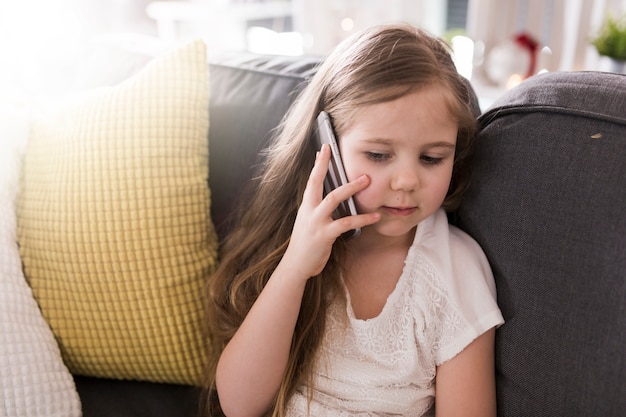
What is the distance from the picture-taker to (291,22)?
350 centimetres

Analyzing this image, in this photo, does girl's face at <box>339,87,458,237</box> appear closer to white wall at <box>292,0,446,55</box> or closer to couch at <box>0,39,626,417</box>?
couch at <box>0,39,626,417</box>

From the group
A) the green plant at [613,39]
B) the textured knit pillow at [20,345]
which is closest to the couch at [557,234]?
the textured knit pillow at [20,345]

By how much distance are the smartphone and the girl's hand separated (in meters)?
0.01

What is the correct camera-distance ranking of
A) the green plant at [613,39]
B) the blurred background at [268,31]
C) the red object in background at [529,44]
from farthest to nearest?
the red object in background at [529,44] → the green plant at [613,39] → the blurred background at [268,31]

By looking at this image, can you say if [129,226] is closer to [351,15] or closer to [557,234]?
[557,234]

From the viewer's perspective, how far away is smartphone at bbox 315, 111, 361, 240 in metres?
0.85

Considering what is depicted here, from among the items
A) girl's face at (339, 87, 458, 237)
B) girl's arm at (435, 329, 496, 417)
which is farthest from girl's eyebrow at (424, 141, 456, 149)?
girl's arm at (435, 329, 496, 417)

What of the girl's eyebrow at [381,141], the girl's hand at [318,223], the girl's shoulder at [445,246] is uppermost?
the girl's eyebrow at [381,141]

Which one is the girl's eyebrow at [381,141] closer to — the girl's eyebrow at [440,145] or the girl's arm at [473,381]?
the girl's eyebrow at [440,145]

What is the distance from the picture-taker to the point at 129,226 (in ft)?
3.29

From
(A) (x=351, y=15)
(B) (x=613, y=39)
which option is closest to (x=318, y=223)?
(B) (x=613, y=39)

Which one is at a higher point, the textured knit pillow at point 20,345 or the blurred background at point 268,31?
the blurred background at point 268,31

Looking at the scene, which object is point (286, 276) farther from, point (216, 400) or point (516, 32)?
point (516, 32)

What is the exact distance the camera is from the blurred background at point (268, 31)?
151 centimetres
